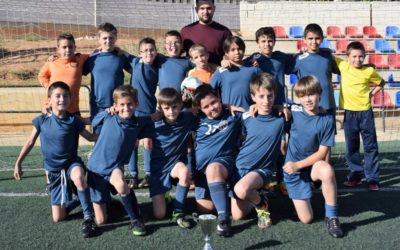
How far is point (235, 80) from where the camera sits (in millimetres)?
4629

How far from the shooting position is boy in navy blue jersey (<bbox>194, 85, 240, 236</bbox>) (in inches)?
162

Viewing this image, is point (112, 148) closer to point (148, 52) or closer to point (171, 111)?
point (171, 111)

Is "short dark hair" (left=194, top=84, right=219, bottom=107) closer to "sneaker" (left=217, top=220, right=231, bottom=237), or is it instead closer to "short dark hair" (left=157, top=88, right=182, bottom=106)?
"short dark hair" (left=157, top=88, right=182, bottom=106)

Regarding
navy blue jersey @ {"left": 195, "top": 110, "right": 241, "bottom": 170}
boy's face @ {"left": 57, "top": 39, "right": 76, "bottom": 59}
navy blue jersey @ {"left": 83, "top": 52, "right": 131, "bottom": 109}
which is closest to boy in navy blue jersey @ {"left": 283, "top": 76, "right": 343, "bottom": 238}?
navy blue jersey @ {"left": 195, "top": 110, "right": 241, "bottom": 170}

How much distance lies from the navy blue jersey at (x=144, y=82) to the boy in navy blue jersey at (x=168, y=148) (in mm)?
845

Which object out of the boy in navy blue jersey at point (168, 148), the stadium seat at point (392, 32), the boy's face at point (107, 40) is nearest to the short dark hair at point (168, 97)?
the boy in navy blue jersey at point (168, 148)

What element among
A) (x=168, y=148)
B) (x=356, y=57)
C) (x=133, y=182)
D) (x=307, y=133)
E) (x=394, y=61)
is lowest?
(x=133, y=182)

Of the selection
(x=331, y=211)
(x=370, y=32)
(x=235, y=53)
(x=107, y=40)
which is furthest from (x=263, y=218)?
(x=370, y=32)

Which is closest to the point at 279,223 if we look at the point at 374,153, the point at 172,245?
the point at 172,245

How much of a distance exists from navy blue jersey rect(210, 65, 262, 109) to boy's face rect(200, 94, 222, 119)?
1.58 ft

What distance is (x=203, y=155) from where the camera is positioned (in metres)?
4.21

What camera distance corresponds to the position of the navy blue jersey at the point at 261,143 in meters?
4.14

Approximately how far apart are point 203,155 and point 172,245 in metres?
0.89

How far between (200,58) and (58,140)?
1495 millimetres
